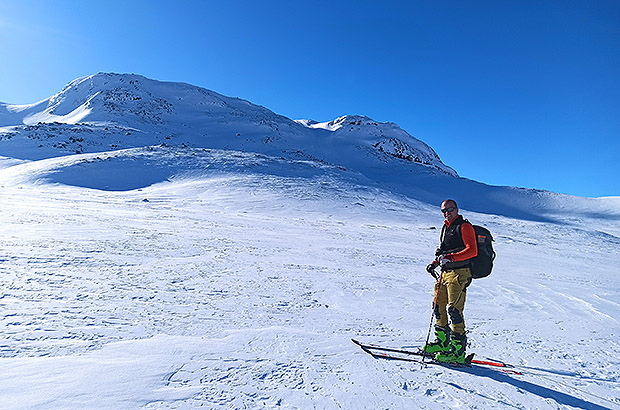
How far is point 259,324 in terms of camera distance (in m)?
5.26

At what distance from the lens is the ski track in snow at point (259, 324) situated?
3510 mm

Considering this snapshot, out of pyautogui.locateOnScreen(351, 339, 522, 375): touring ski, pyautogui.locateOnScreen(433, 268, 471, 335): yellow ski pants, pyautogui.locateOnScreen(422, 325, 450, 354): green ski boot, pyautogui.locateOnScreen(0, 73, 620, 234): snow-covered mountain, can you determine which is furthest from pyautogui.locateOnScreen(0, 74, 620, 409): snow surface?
pyautogui.locateOnScreen(0, 73, 620, 234): snow-covered mountain

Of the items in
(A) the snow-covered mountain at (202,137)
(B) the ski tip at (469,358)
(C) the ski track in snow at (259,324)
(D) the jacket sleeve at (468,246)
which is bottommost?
(C) the ski track in snow at (259,324)

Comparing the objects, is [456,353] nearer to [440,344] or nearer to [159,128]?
[440,344]

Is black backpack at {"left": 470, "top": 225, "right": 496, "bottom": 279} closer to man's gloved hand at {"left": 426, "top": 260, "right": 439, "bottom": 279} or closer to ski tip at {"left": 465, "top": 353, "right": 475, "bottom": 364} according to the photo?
man's gloved hand at {"left": 426, "top": 260, "right": 439, "bottom": 279}

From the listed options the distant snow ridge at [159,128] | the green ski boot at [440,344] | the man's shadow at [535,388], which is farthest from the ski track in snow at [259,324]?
the distant snow ridge at [159,128]

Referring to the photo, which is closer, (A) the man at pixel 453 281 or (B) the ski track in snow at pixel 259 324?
(B) the ski track in snow at pixel 259 324

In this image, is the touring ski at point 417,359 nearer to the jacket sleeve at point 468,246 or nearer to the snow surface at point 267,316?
the snow surface at point 267,316

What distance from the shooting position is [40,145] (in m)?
41.3

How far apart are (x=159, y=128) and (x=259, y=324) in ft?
211

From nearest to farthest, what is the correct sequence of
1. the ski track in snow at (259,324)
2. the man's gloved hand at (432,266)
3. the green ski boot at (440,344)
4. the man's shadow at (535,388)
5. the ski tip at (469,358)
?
the ski track in snow at (259,324), the man's shadow at (535,388), the ski tip at (469,358), the green ski boot at (440,344), the man's gloved hand at (432,266)

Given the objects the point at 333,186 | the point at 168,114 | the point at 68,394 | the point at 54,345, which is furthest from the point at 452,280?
the point at 168,114

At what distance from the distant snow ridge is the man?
1820 inches

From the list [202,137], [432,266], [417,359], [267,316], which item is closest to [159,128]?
[202,137]
